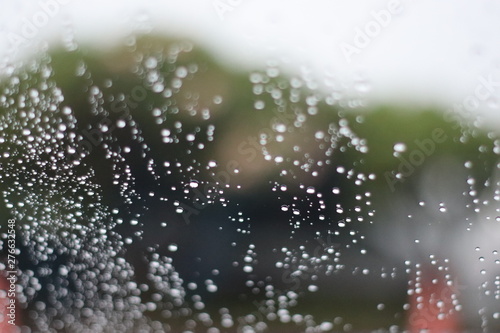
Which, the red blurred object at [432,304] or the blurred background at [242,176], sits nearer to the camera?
the blurred background at [242,176]

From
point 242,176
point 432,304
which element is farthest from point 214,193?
point 432,304

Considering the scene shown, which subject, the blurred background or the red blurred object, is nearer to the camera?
the blurred background

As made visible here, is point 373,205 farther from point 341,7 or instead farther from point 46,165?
point 46,165

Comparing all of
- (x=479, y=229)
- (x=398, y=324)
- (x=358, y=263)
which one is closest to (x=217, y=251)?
(x=358, y=263)

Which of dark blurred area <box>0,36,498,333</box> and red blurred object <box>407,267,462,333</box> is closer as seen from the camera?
dark blurred area <box>0,36,498,333</box>

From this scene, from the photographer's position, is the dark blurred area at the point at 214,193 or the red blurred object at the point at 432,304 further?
the red blurred object at the point at 432,304

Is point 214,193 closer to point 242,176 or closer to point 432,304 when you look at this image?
point 242,176
